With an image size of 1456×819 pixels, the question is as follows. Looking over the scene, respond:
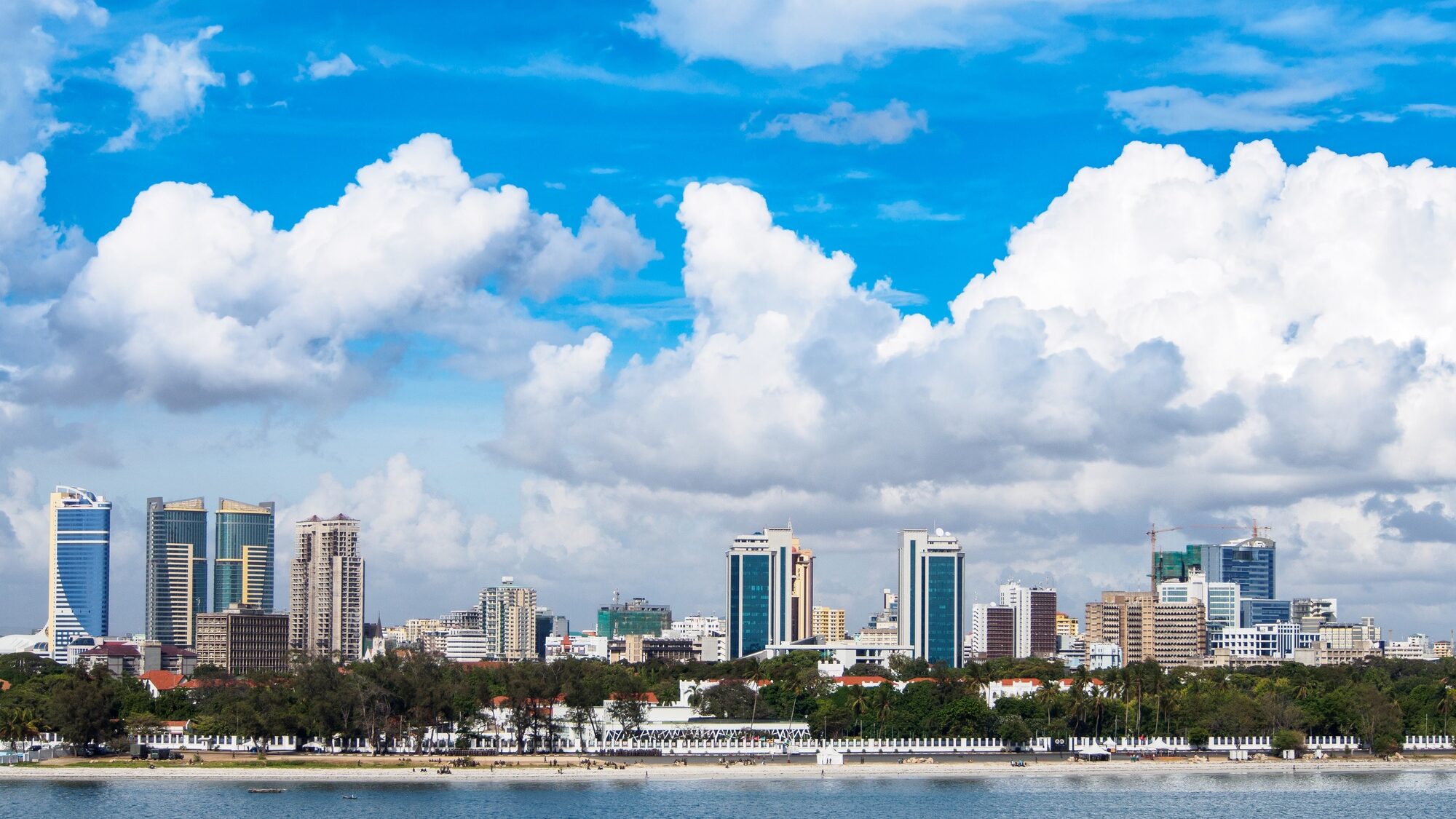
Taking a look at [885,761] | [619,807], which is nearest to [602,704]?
[885,761]

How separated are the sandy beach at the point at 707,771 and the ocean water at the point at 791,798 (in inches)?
49.3

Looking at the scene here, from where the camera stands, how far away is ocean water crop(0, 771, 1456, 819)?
107 metres

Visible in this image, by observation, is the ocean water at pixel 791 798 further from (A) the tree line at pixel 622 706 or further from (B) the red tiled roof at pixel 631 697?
(B) the red tiled roof at pixel 631 697

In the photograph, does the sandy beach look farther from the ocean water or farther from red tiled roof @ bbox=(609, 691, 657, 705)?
red tiled roof @ bbox=(609, 691, 657, 705)

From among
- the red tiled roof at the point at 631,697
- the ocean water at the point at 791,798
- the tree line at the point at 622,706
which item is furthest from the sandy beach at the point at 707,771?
the red tiled roof at the point at 631,697

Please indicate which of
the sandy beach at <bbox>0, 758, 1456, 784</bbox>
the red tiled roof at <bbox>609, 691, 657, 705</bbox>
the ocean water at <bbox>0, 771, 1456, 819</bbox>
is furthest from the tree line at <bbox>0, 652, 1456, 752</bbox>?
the ocean water at <bbox>0, 771, 1456, 819</bbox>

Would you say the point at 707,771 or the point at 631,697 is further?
the point at 631,697

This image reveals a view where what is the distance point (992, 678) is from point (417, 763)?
73658mm

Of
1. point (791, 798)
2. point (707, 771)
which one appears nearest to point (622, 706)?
point (707, 771)

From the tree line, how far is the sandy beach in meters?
8.80

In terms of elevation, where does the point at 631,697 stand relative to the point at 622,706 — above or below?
above

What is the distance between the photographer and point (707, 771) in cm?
12888

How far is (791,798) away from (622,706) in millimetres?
38854

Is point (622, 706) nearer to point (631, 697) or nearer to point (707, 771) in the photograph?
point (631, 697)
